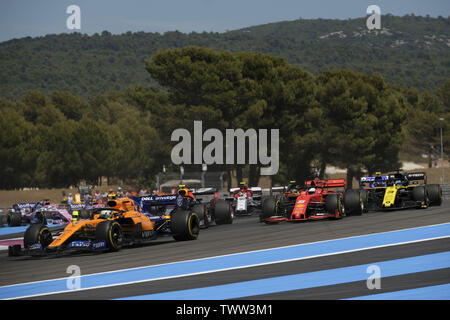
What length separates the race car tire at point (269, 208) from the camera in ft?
67.7

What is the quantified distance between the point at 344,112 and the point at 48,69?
5242 inches

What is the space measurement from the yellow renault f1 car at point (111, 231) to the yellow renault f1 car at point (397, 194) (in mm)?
8271

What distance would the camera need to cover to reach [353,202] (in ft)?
67.7

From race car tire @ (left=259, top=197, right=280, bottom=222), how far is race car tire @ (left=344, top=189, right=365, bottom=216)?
A: 88.7 inches

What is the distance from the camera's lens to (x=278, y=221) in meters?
20.1

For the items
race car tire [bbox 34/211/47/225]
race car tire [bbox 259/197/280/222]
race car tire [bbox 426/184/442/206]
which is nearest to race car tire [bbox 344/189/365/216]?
race car tire [bbox 259/197/280/222]

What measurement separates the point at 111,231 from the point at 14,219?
1651cm

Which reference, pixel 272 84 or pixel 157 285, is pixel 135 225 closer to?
pixel 157 285

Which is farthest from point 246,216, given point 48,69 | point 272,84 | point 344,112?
point 48,69

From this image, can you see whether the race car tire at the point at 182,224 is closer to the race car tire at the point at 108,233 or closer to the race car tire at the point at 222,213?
the race car tire at the point at 108,233

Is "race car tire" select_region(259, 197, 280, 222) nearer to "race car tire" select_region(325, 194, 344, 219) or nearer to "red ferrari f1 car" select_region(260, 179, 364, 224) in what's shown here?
"red ferrari f1 car" select_region(260, 179, 364, 224)

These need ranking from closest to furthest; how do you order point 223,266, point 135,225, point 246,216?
point 223,266, point 135,225, point 246,216

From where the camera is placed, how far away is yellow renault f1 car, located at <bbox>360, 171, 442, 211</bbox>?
21562 millimetres

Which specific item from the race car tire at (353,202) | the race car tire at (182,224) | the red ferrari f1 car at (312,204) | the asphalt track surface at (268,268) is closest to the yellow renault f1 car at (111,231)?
the race car tire at (182,224)
